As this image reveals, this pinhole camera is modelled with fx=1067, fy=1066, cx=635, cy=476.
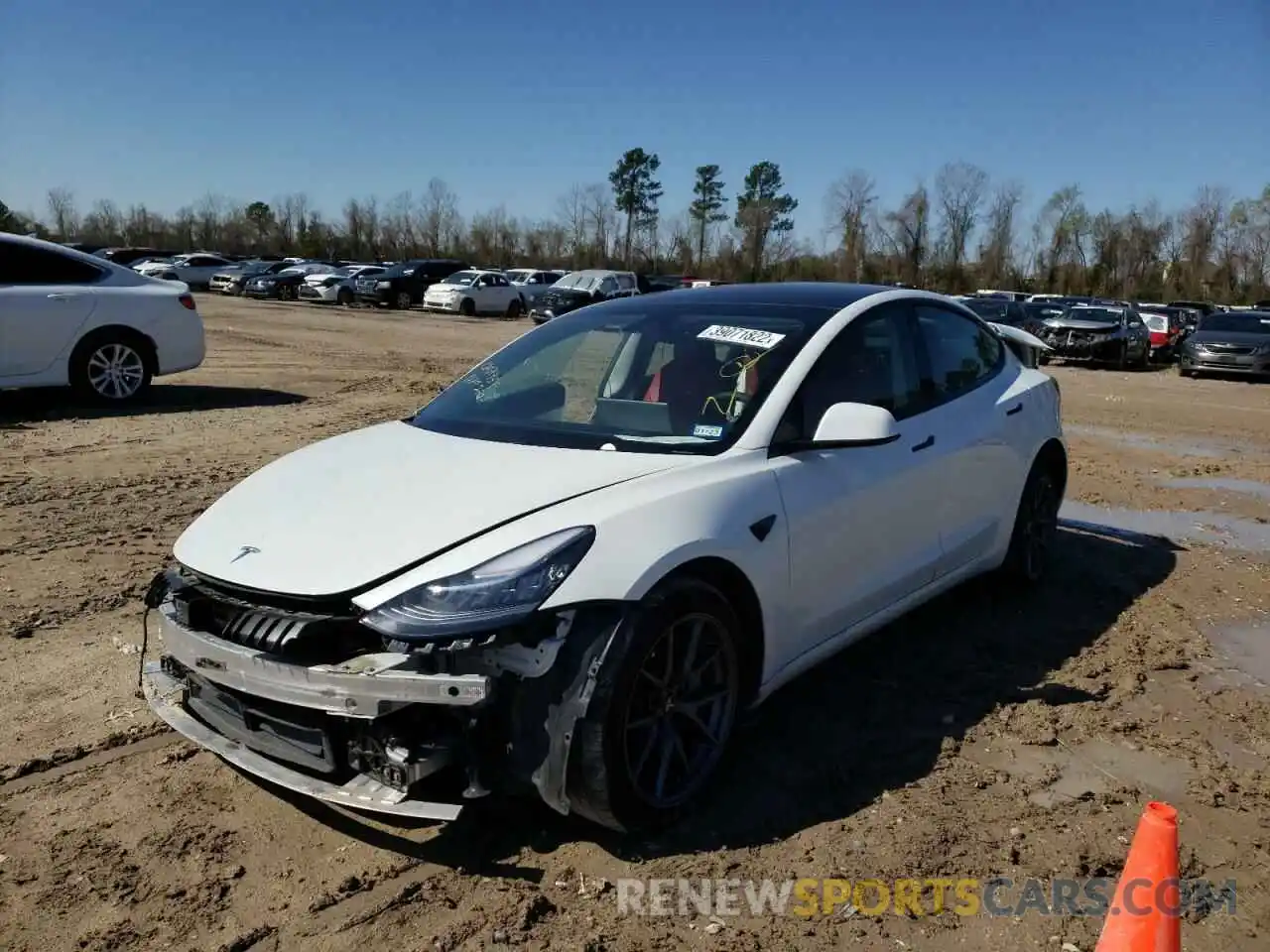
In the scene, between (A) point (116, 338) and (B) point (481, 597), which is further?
(A) point (116, 338)

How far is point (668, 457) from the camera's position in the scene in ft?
11.9

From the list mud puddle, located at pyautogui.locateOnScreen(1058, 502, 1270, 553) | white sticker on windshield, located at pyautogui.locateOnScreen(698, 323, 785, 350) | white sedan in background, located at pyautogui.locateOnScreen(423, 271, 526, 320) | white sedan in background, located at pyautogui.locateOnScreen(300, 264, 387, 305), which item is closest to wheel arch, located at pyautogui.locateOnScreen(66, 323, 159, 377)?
white sticker on windshield, located at pyautogui.locateOnScreen(698, 323, 785, 350)

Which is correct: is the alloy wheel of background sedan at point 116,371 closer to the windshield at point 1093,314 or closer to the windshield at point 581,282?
the windshield at point 1093,314

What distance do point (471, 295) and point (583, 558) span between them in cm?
3449

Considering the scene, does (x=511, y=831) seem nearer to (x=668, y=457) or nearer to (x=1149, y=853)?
(x=668, y=457)

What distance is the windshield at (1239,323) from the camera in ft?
74.4

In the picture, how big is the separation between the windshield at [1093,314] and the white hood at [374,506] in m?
23.2

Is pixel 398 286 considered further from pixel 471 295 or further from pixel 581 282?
pixel 581 282

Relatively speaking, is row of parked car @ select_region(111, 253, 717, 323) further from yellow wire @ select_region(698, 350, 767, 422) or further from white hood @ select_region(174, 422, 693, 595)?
white hood @ select_region(174, 422, 693, 595)

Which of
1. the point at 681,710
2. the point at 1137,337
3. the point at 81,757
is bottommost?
the point at 81,757

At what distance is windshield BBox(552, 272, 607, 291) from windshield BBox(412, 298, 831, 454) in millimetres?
29607

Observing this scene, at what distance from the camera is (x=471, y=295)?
36469mm

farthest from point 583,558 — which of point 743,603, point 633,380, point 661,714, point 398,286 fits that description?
point 398,286

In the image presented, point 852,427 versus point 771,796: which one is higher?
point 852,427
